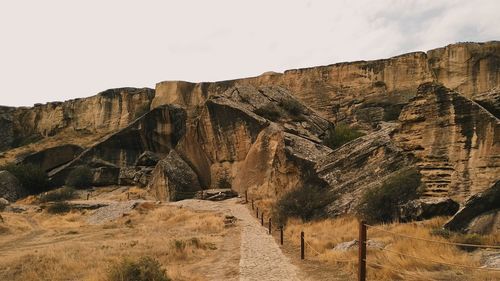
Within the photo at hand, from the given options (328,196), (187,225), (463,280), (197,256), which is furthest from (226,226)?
(463,280)

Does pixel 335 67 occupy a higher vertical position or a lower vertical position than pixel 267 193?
higher

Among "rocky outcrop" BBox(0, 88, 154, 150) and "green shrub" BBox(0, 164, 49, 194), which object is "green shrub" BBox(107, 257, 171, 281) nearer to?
"green shrub" BBox(0, 164, 49, 194)

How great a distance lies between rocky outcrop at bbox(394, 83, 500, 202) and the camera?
53.3 feet

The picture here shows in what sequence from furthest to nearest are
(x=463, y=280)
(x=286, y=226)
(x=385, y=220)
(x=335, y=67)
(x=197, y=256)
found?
(x=335, y=67), (x=286, y=226), (x=385, y=220), (x=197, y=256), (x=463, y=280)

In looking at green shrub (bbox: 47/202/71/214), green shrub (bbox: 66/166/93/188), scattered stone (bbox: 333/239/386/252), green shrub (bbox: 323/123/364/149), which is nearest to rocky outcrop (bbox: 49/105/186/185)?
green shrub (bbox: 66/166/93/188)

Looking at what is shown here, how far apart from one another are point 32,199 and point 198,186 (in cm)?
1799

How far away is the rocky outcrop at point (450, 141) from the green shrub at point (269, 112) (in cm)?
1681

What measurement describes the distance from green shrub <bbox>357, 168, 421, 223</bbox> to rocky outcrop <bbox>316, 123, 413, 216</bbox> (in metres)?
1.11

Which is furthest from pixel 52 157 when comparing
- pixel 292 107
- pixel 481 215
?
pixel 481 215

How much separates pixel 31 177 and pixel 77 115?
29896mm

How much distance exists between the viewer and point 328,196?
2162 centimetres

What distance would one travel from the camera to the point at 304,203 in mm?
21922

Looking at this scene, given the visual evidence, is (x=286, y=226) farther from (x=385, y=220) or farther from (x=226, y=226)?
(x=385, y=220)

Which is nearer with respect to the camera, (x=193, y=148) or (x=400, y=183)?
(x=400, y=183)
